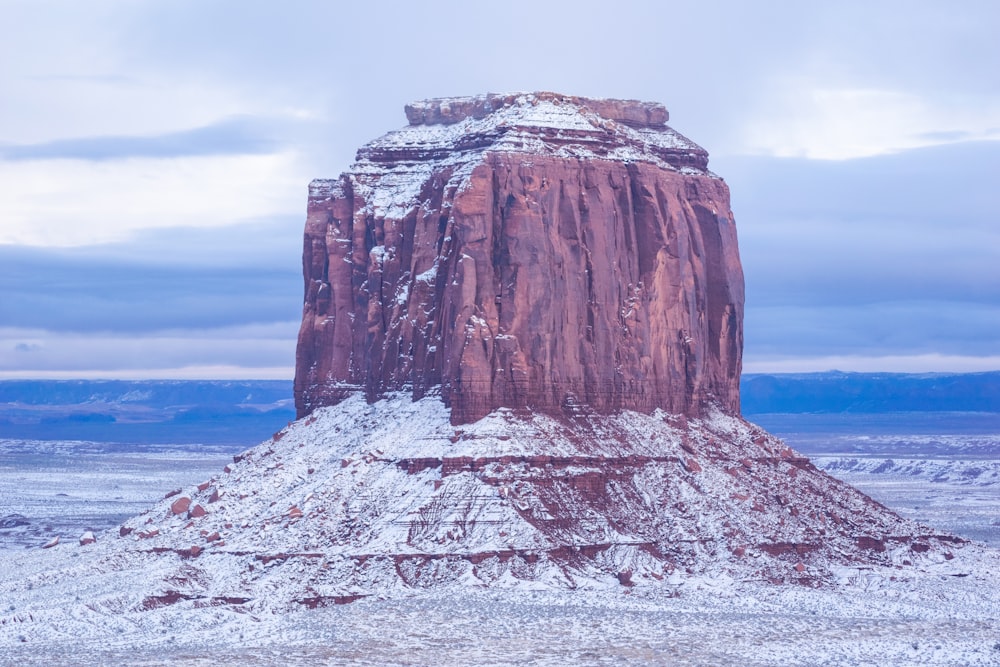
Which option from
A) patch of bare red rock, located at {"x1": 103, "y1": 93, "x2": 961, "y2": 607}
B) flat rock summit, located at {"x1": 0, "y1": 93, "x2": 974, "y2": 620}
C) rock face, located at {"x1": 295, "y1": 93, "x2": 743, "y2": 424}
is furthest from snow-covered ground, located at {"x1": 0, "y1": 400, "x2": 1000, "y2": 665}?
rock face, located at {"x1": 295, "y1": 93, "x2": 743, "y2": 424}

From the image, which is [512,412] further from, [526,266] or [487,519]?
[487,519]

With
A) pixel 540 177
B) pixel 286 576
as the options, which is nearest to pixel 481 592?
pixel 286 576

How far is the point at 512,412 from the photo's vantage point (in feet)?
336

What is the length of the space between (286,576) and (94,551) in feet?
45.9

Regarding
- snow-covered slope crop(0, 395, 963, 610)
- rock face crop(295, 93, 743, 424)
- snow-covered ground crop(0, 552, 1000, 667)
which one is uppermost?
rock face crop(295, 93, 743, 424)

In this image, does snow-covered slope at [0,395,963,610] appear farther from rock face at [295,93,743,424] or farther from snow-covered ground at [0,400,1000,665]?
rock face at [295,93,743,424]

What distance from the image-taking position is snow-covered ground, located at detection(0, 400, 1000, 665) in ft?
263

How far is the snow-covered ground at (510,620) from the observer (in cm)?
8012

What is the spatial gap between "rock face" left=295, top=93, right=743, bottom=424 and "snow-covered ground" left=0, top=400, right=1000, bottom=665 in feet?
20.6

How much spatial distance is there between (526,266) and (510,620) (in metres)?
23.4

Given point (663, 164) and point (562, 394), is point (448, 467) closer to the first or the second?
point (562, 394)

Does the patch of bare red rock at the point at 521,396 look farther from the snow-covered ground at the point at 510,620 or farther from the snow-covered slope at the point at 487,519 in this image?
the snow-covered ground at the point at 510,620

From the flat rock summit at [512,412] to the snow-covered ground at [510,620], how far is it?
59cm

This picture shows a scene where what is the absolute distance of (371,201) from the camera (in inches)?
4422
